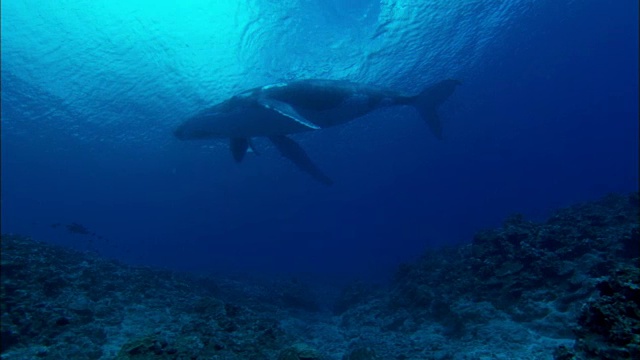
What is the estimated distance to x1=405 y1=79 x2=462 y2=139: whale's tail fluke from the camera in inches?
473

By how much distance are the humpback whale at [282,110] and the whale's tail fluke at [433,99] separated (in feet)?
3.07

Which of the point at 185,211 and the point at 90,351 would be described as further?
the point at 185,211

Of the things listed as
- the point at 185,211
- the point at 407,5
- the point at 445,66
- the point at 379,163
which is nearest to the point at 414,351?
the point at 407,5

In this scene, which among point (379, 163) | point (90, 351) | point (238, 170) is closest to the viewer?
point (90, 351)

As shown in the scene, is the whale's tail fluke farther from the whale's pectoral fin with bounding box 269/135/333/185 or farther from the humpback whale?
the whale's pectoral fin with bounding box 269/135/333/185

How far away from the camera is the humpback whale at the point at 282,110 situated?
927 centimetres

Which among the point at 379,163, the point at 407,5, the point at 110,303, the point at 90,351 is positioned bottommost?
the point at 90,351

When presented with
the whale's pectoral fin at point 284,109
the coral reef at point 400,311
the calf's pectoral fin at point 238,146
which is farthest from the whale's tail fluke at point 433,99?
the calf's pectoral fin at point 238,146

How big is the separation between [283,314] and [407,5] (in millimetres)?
17864

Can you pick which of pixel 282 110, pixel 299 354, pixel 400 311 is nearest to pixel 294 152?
pixel 282 110

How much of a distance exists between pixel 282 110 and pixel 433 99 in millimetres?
6520

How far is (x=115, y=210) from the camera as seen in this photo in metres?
69.1

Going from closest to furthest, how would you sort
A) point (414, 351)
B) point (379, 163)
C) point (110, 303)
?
point (414, 351)
point (110, 303)
point (379, 163)

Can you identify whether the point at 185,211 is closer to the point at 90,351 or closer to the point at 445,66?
the point at 445,66
